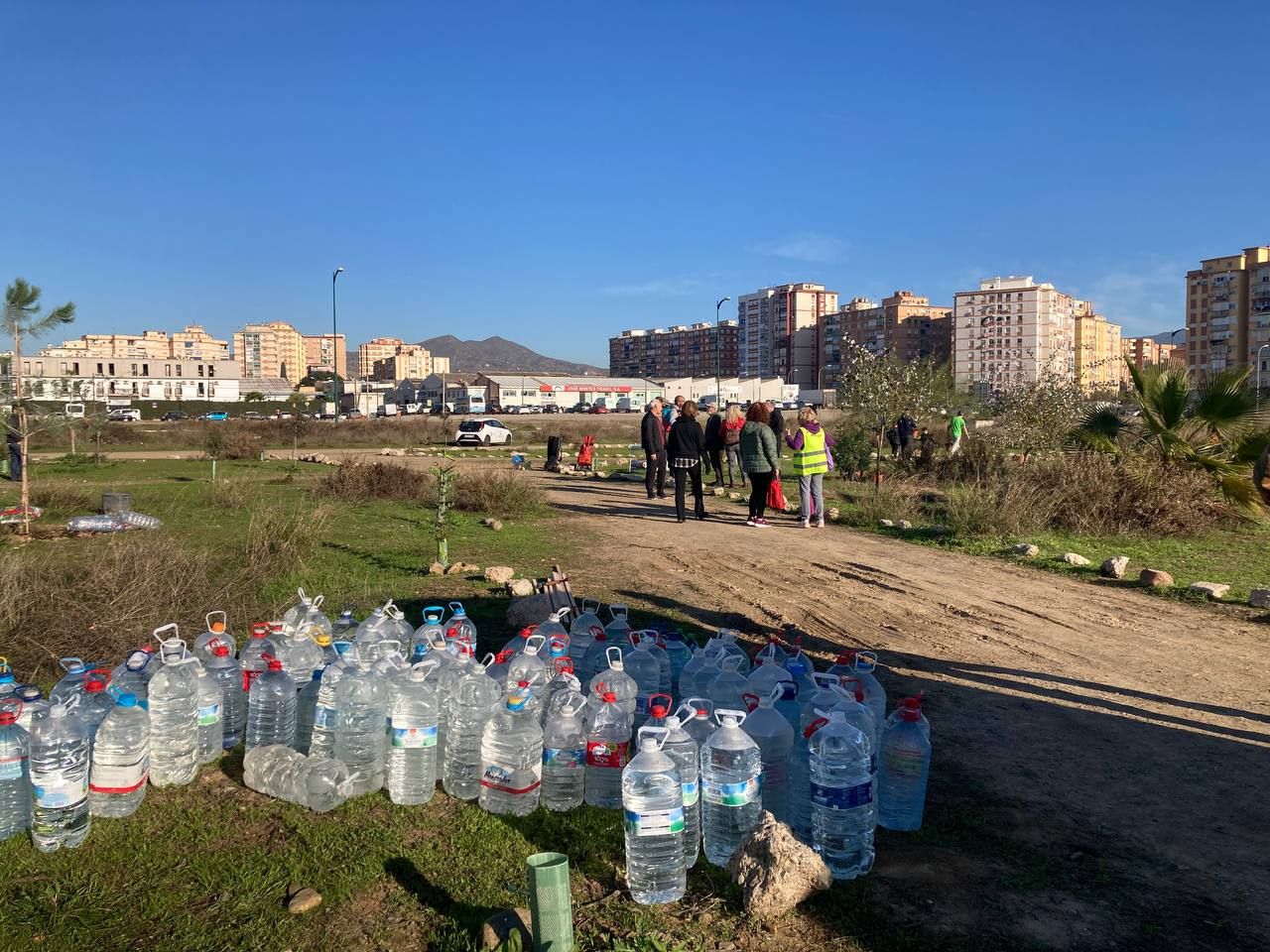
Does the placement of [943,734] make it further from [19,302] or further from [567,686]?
[19,302]

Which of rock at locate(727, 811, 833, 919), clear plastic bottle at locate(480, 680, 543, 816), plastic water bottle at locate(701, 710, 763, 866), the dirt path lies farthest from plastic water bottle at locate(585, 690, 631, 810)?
the dirt path

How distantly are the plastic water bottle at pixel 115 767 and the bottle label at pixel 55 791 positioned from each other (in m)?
0.25

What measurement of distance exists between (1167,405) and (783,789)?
A: 12.2 m

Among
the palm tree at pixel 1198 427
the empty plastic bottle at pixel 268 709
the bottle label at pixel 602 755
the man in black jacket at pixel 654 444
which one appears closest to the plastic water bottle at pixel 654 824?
the bottle label at pixel 602 755

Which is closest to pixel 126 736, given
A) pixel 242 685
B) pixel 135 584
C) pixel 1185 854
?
pixel 242 685

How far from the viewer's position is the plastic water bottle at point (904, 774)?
431 centimetres

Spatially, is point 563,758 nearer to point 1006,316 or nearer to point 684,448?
point 684,448

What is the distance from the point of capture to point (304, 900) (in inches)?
143

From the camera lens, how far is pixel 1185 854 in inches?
159

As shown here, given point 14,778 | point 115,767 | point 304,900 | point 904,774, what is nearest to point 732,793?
point 904,774

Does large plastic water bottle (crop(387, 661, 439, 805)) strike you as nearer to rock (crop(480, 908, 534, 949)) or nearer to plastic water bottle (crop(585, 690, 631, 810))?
plastic water bottle (crop(585, 690, 631, 810))

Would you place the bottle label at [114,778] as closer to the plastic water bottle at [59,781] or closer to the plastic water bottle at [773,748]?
the plastic water bottle at [59,781]

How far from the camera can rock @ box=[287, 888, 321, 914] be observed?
359 cm

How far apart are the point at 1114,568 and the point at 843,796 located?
301 inches
